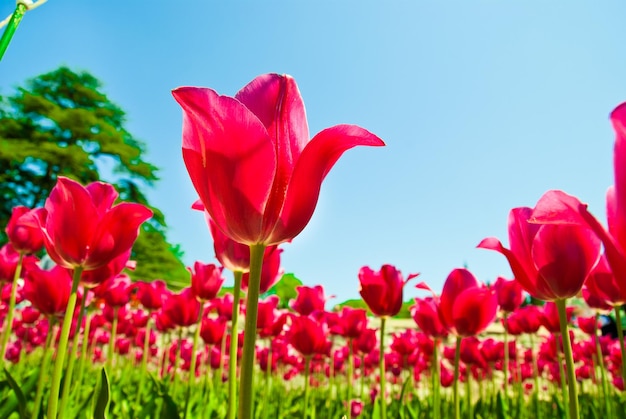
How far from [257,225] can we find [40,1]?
425 mm

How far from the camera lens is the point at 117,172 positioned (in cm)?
2508

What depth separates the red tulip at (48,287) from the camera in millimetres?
1708

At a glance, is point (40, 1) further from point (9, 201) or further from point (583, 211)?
point (9, 201)

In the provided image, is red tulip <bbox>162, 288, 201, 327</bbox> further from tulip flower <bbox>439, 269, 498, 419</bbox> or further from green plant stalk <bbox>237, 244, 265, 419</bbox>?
green plant stalk <bbox>237, 244, 265, 419</bbox>

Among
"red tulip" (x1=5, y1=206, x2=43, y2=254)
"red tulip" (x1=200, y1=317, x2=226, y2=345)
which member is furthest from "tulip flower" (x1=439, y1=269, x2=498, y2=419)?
"red tulip" (x1=200, y1=317, x2=226, y2=345)

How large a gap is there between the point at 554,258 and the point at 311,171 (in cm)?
68

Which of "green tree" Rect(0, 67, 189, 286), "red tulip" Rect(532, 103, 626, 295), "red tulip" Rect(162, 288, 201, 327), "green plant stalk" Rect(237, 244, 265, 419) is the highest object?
"green tree" Rect(0, 67, 189, 286)

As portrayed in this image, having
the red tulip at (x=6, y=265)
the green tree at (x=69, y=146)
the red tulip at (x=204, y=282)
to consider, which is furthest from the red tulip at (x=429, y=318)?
the green tree at (x=69, y=146)

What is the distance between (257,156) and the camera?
61 centimetres

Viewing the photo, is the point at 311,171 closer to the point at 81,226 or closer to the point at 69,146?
the point at 81,226

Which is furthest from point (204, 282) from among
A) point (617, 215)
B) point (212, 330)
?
point (617, 215)

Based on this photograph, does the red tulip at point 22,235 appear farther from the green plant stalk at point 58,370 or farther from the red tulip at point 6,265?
the green plant stalk at point 58,370

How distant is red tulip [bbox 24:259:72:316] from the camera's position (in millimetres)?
1708

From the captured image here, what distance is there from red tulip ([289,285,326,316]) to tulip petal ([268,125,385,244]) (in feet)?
7.91
